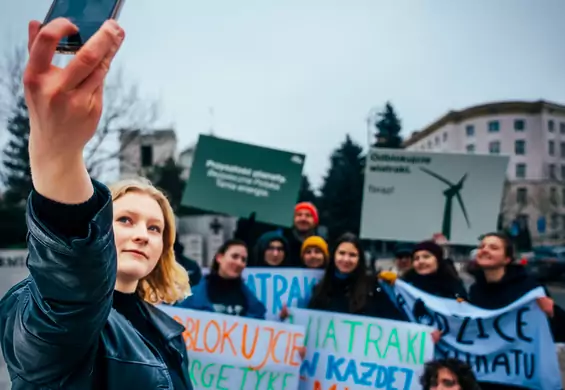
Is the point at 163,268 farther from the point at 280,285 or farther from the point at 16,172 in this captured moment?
the point at 16,172

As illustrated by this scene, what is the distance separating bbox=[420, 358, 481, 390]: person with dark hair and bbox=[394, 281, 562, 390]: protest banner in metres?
0.51

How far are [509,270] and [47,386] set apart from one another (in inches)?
142

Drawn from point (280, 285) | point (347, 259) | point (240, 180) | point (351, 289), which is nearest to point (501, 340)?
point (351, 289)

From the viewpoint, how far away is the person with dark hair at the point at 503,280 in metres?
3.83

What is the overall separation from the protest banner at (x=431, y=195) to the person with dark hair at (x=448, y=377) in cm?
226

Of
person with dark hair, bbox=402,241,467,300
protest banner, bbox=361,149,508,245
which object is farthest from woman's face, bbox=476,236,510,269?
protest banner, bbox=361,149,508,245

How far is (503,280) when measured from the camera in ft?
12.7

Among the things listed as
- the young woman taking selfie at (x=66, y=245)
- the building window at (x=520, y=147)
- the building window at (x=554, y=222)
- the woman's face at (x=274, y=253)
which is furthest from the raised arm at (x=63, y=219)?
the building window at (x=520, y=147)

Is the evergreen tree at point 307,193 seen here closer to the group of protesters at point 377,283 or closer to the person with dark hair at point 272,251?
the person with dark hair at point 272,251

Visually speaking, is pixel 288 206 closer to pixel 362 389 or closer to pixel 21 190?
pixel 362 389

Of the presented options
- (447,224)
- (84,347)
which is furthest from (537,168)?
(84,347)

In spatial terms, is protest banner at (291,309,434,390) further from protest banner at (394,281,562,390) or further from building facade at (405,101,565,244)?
building facade at (405,101,565,244)

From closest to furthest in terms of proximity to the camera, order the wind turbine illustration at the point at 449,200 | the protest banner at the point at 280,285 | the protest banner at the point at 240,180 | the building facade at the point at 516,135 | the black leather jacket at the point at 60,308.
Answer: the black leather jacket at the point at 60,308 < the protest banner at the point at 280,285 < the wind turbine illustration at the point at 449,200 < the protest banner at the point at 240,180 < the building facade at the point at 516,135

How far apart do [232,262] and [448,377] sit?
174cm
